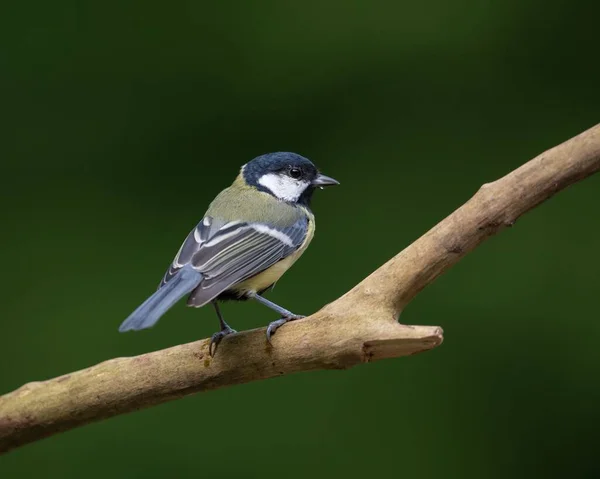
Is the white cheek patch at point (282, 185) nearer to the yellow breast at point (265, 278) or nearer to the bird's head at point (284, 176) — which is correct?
the bird's head at point (284, 176)

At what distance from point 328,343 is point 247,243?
0.23 meters

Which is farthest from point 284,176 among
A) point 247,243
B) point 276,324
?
point 276,324

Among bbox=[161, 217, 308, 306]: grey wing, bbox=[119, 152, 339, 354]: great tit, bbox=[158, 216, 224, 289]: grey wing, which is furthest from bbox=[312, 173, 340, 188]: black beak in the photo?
bbox=[158, 216, 224, 289]: grey wing

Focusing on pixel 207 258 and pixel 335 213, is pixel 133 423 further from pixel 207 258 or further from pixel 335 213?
pixel 207 258

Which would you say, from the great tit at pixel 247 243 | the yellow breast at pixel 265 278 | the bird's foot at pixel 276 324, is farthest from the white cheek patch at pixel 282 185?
the bird's foot at pixel 276 324

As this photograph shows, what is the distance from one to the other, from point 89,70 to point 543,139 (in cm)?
124

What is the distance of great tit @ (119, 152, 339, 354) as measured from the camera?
1.30 metres

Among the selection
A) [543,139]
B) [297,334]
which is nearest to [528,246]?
[543,139]

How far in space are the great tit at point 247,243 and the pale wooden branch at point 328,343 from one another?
0.15 ft

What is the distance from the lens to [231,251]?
1.39m

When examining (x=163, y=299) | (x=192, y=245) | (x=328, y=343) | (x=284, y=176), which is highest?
(x=284, y=176)

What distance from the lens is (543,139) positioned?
224 centimetres

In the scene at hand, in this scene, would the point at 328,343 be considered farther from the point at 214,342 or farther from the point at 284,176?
the point at 284,176

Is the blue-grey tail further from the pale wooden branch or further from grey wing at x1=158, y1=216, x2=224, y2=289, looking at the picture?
the pale wooden branch
